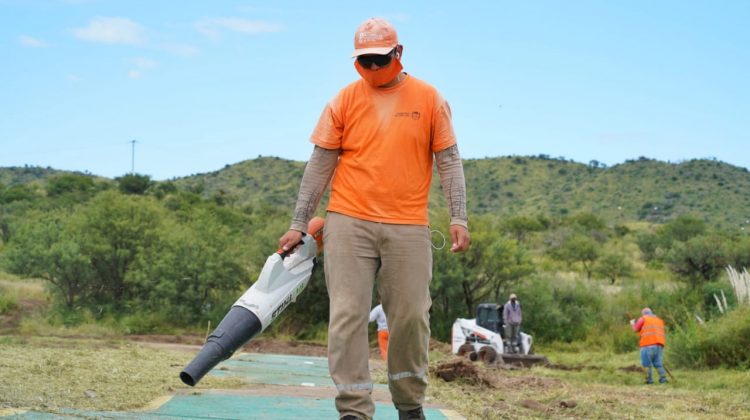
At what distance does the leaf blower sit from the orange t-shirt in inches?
13.3

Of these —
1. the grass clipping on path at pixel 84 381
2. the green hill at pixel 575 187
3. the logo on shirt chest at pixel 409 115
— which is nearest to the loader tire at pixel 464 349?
the grass clipping on path at pixel 84 381

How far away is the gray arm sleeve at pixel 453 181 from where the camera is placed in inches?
223

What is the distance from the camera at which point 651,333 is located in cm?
1850

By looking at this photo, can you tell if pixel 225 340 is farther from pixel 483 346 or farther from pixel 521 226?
pixel 521 226

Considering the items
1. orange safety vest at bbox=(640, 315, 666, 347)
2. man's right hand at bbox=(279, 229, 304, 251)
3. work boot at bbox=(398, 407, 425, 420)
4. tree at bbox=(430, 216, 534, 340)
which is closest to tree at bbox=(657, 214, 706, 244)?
tree at bbox=(430, 216, 534, 340)

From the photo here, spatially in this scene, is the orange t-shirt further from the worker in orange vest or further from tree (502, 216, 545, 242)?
tree (502, 216, 545, 242)

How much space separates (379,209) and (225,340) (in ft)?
3.66

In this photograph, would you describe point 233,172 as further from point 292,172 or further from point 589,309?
point 589,309

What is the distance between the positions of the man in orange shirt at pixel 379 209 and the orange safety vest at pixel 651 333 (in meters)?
13.7

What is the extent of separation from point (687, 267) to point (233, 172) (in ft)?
202

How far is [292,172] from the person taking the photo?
89250 millimetres

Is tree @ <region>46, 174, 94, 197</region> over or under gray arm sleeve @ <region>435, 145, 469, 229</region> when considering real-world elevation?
over

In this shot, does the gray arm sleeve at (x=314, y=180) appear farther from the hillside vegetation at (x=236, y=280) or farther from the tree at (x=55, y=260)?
the tree at (x=55, y=260)

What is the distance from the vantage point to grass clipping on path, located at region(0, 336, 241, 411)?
6980 mm
